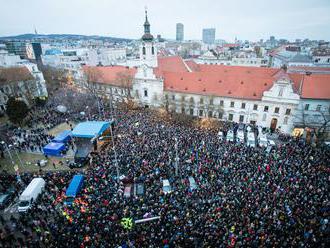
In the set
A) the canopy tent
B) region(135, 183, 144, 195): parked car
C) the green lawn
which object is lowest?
the green lawn

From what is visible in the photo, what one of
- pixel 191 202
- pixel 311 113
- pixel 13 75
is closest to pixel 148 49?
pixel 13 75

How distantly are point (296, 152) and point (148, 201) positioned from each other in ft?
68.1

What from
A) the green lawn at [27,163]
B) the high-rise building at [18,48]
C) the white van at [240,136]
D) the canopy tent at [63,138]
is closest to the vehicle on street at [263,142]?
the white van at [240,136]

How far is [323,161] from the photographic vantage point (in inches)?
952

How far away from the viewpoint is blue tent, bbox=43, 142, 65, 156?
28.6 metres

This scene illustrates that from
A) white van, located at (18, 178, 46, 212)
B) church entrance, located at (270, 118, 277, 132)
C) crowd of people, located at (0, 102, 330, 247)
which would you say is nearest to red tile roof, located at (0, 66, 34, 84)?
crowd of people, located at (0, 102, 330, 247)

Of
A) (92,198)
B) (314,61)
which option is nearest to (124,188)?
(92,198)

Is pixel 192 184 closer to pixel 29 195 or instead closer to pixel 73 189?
pixel 73 189

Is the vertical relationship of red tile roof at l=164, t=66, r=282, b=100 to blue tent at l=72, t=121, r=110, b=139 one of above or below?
above

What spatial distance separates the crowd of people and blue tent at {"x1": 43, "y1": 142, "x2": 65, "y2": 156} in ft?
14.2

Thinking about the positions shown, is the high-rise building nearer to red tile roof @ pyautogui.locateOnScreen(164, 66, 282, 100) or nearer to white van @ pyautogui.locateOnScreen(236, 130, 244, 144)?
red tile roof @ pyautogui.locateOnScreen(164, 66, 282, 100)

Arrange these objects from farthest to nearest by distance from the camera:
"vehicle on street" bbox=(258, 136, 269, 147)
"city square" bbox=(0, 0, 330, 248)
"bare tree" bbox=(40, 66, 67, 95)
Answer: "bare tree" bbox=(40, 66, 67, 95), "vehicle on street" bbox=(258, 136, 269, 147), "city square" bbox=(0, 0, 330, 248)

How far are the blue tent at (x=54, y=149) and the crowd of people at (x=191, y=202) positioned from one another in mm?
4332

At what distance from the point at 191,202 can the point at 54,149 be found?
69.6 ft
